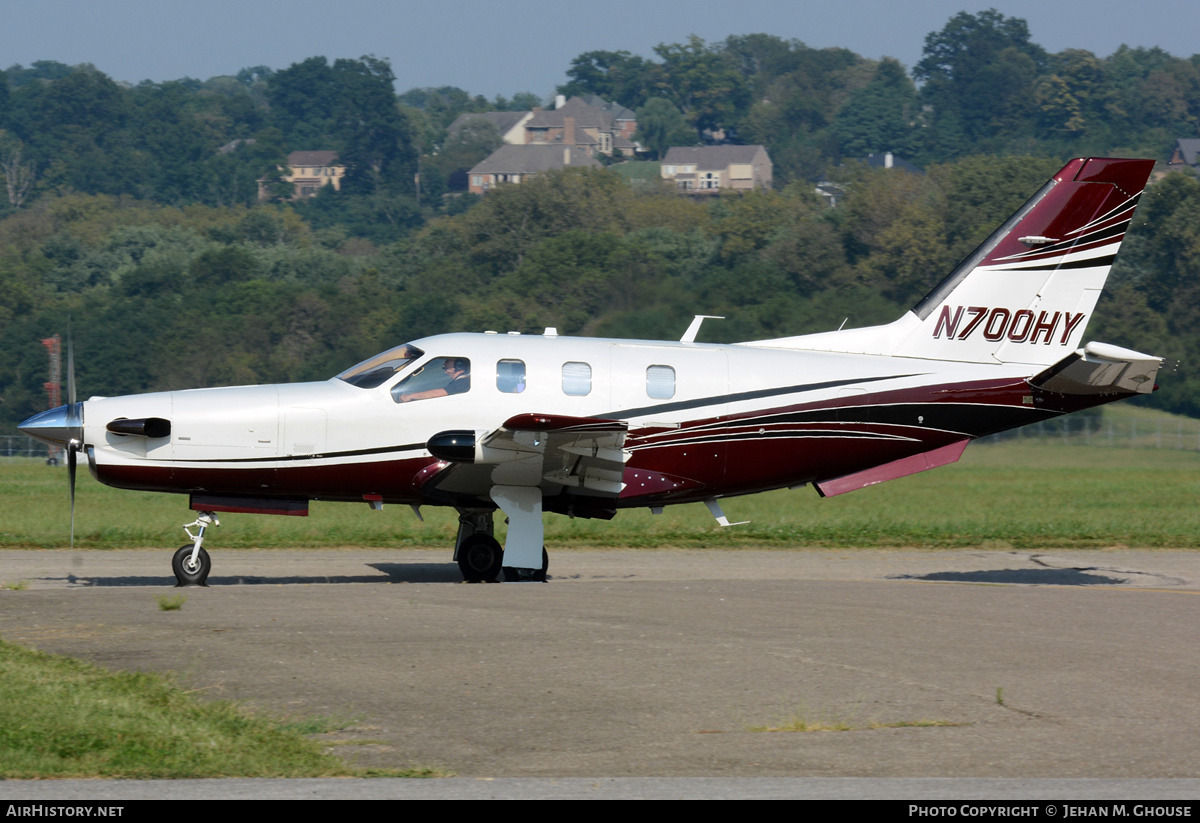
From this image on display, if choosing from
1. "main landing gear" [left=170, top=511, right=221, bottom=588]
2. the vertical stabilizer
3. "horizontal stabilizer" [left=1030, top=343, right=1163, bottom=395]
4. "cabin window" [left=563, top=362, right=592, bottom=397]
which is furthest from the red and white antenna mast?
"horizontal stabilizer" [left=1030, top=343, right=1163, bottom=395]

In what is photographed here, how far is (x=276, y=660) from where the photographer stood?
11.5m

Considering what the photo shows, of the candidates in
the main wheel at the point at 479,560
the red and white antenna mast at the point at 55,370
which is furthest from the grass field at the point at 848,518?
the red and white antenna mast at the point at 55,370

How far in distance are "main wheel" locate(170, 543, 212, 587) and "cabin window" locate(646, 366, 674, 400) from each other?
18.2 ft

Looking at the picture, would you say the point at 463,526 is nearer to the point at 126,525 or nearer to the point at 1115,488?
the point at 126,525

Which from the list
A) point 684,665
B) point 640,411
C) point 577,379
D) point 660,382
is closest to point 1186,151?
point 660,382

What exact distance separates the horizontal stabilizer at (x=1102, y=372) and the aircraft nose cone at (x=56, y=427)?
11470 mm

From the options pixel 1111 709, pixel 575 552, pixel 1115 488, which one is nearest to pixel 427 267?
pixel 1115 488

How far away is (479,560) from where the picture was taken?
17422 millimetres

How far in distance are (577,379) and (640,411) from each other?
857 mm

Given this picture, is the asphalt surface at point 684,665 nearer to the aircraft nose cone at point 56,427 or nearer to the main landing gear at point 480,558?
the main landing gear at point 480,558

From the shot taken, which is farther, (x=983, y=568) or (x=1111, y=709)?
(x=983, y=568)

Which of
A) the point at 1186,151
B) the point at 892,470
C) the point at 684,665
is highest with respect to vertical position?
the point at 1186,151

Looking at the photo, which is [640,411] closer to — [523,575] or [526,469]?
[526,469]
